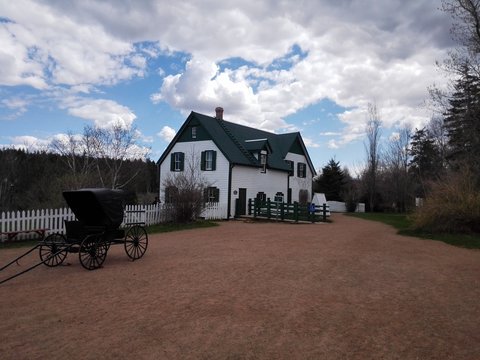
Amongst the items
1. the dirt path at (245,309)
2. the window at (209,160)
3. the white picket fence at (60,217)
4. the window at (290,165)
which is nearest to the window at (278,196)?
the window at (290,165)

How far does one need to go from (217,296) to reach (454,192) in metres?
14.0

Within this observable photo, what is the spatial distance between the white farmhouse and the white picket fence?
2.09 m

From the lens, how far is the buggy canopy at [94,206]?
30.8ft

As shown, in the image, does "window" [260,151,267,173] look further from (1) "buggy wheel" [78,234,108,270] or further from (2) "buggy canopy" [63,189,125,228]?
(1) "buggy wheel" [78,234,108,270]

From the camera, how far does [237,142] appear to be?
1144 inches

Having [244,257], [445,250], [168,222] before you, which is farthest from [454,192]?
[168,222]

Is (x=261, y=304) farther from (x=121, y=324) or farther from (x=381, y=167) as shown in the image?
(x=381, y=167)

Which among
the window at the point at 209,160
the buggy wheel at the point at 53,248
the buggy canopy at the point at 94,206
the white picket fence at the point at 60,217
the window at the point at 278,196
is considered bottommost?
the buggy wheel at the point at 53,248

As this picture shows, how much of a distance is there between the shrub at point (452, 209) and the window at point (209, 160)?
545 inches

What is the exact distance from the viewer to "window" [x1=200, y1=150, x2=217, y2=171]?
1073 inches

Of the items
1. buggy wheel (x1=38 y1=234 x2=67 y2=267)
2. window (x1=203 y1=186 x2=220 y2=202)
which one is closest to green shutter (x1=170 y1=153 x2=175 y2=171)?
window (x1=203 y1=186 x2=220 y2=202)

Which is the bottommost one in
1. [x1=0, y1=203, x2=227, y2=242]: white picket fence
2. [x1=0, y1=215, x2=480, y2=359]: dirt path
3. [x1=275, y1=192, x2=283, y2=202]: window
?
[x1=0, y1=215, x2=480, y2=359]: dirt path

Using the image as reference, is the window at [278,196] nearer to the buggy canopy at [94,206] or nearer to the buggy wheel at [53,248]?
the buggy canopy at [94,206]

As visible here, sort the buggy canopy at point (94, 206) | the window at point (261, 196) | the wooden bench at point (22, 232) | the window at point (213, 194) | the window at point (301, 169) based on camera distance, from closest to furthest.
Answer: the buggy canopy at point (94, 206) < the wooden bench at point (22, 232) < the window at point (213, 194) < the window at point (261, 196) < the window at point (301, 169)
